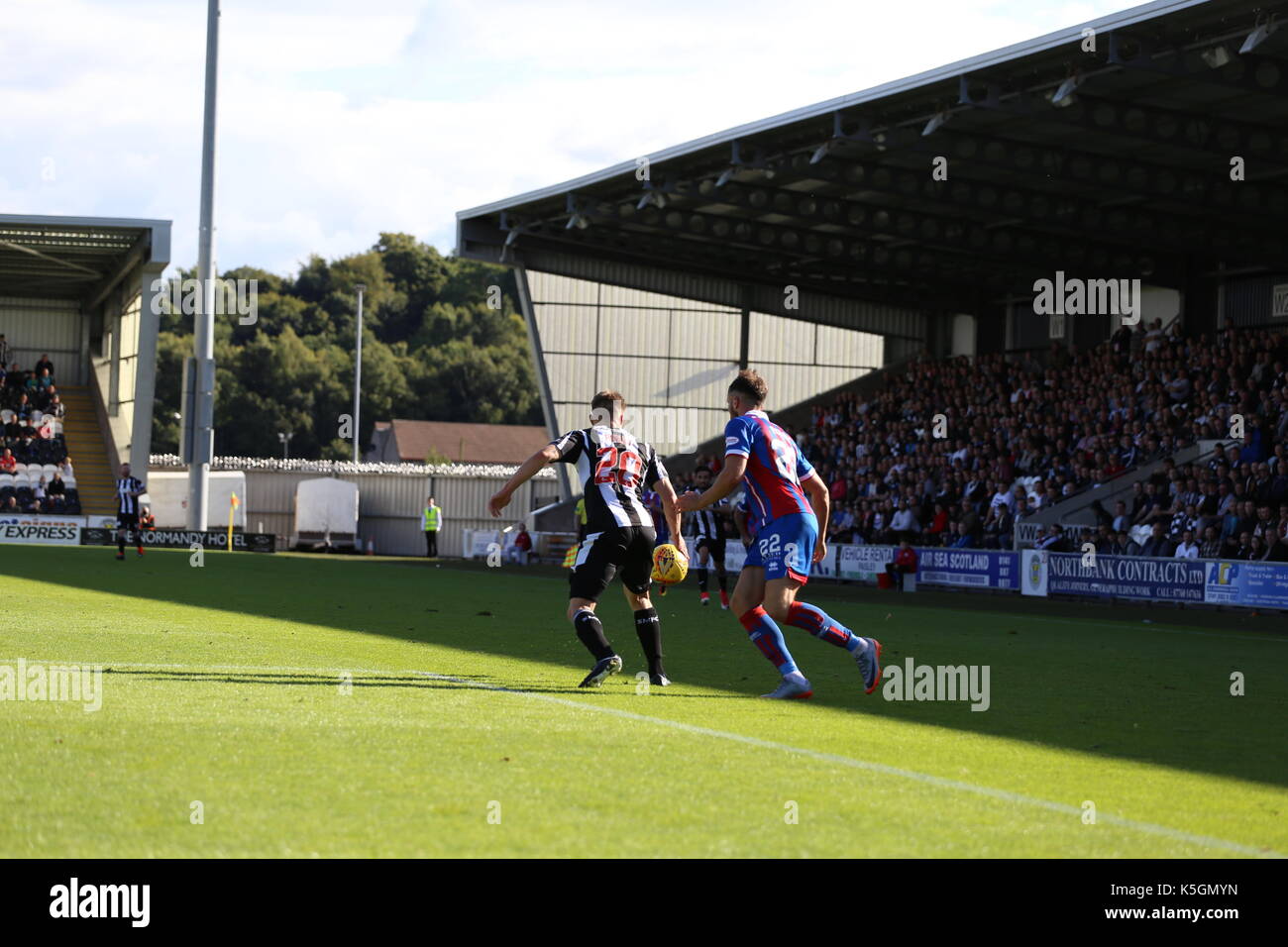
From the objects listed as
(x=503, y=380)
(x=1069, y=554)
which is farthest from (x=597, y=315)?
(x=503, y=380)

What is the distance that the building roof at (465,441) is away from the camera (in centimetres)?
8944

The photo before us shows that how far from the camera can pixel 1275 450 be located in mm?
25906

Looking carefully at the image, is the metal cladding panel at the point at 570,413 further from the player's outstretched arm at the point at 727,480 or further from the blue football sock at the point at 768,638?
the player's outstretched arm at the point at 727,480

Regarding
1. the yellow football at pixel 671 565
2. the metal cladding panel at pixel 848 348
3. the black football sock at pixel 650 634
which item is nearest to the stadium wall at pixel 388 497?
the metal cladding panel at pixel 848 348

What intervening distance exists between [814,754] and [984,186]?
94.6 ft

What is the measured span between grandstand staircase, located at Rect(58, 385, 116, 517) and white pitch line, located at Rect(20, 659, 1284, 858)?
121 ft

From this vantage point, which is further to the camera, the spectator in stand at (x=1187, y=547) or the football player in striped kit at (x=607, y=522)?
the spectator in stand at (x=1187, y=547)

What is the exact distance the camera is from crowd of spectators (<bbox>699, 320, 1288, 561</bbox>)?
2567 cm

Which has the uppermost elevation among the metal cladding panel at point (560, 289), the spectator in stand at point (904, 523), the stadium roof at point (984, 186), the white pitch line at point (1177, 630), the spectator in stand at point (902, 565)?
the stadium roof at point (984, 186)

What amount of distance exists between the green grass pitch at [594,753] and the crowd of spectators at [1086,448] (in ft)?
36.1

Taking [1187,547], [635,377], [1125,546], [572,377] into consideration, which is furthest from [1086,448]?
[572,377]
